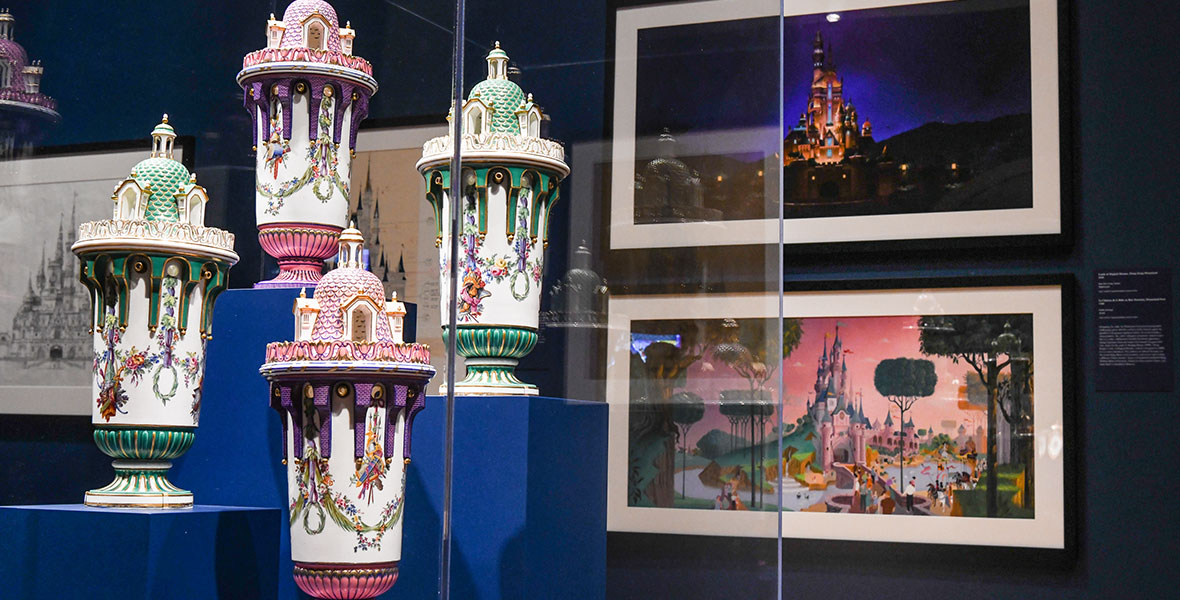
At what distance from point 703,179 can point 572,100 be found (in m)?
0.26

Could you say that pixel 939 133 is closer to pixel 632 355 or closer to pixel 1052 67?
pixel 1052 67

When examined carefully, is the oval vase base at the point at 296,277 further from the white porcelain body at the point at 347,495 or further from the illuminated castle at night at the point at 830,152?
the illuminated castle at night at the point at 830,152

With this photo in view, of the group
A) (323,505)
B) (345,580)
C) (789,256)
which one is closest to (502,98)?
(323,505)

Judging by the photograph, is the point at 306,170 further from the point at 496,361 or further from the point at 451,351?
the point at 451,351

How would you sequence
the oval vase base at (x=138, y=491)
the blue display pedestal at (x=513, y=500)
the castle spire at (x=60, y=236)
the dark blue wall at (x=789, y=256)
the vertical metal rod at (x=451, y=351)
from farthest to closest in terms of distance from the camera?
the castle spire at (x=60, y=236), the oval vase base at (x=138, y=491), the dark blue wall at (x=789, y=256), the blue display pedestal at (x=513, y=500), the vertical metal rod at (x=451, y=351)

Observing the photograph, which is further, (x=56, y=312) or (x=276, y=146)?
(x=276, y=146)

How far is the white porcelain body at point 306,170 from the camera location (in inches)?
95.1

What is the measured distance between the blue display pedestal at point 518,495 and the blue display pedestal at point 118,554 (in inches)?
13.4

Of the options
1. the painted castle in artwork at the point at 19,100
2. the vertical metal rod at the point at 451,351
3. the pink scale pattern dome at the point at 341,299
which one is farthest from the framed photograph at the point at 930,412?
the painted castle in artwork at the point at 19,100

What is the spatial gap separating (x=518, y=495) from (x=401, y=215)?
0.57 m

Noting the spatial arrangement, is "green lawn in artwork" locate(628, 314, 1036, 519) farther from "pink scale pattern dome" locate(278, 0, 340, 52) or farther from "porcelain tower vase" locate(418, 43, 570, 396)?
"pink scale pattern dome" locate(278, 0, 340, 52)

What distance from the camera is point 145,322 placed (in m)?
2.18

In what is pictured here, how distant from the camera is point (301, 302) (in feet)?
6.61

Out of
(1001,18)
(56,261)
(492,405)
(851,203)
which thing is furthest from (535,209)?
(1001,18)
